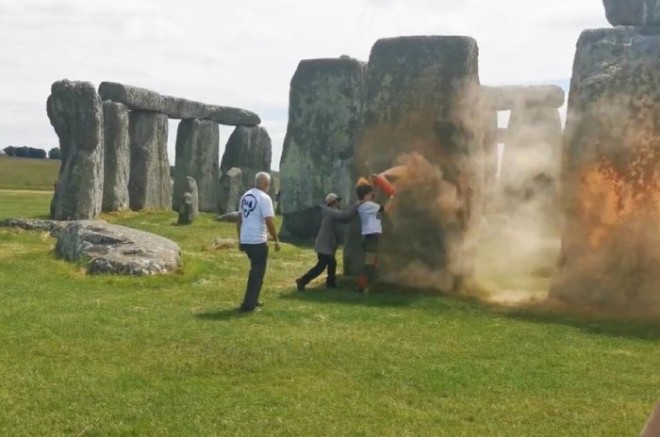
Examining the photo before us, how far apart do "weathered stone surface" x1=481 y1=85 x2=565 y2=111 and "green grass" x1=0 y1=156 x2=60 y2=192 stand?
2704 cm

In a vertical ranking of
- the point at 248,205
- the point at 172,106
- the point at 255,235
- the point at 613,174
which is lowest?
the point at 255,235

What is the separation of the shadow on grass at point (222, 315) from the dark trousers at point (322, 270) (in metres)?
2.00

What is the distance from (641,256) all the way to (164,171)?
18525 millimetres

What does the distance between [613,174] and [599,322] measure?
182 cm

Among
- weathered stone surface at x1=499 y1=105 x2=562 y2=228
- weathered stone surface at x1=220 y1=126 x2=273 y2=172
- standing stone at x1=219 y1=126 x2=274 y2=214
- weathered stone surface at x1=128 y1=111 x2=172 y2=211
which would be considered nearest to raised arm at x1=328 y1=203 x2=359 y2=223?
weathered stone surface at x1=499 y1=105 x2=562 y2=228

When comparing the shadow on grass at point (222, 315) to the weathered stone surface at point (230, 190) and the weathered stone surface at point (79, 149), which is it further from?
the weathered stone surface at point (230, 190)

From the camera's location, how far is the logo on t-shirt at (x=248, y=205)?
32.2 feet

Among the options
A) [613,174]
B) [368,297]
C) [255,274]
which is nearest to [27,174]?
[368,297]

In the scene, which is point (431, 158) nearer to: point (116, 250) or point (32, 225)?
point (116, 250)

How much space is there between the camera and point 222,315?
9359 millimetres

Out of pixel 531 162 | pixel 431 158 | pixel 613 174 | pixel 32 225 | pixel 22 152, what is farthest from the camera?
pixel 22 152

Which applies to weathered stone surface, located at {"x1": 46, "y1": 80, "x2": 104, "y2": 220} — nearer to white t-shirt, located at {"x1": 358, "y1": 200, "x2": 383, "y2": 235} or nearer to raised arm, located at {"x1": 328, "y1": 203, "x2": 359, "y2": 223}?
raised arm, located at {"x1": 328, "y1": 203, "x2": 359, "y2": 223}

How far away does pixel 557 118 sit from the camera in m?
25.2

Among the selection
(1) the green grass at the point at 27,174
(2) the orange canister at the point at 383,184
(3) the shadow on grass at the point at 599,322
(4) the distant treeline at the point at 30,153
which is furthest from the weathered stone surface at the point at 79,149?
(4) the distant treeline at the point at 30,153
